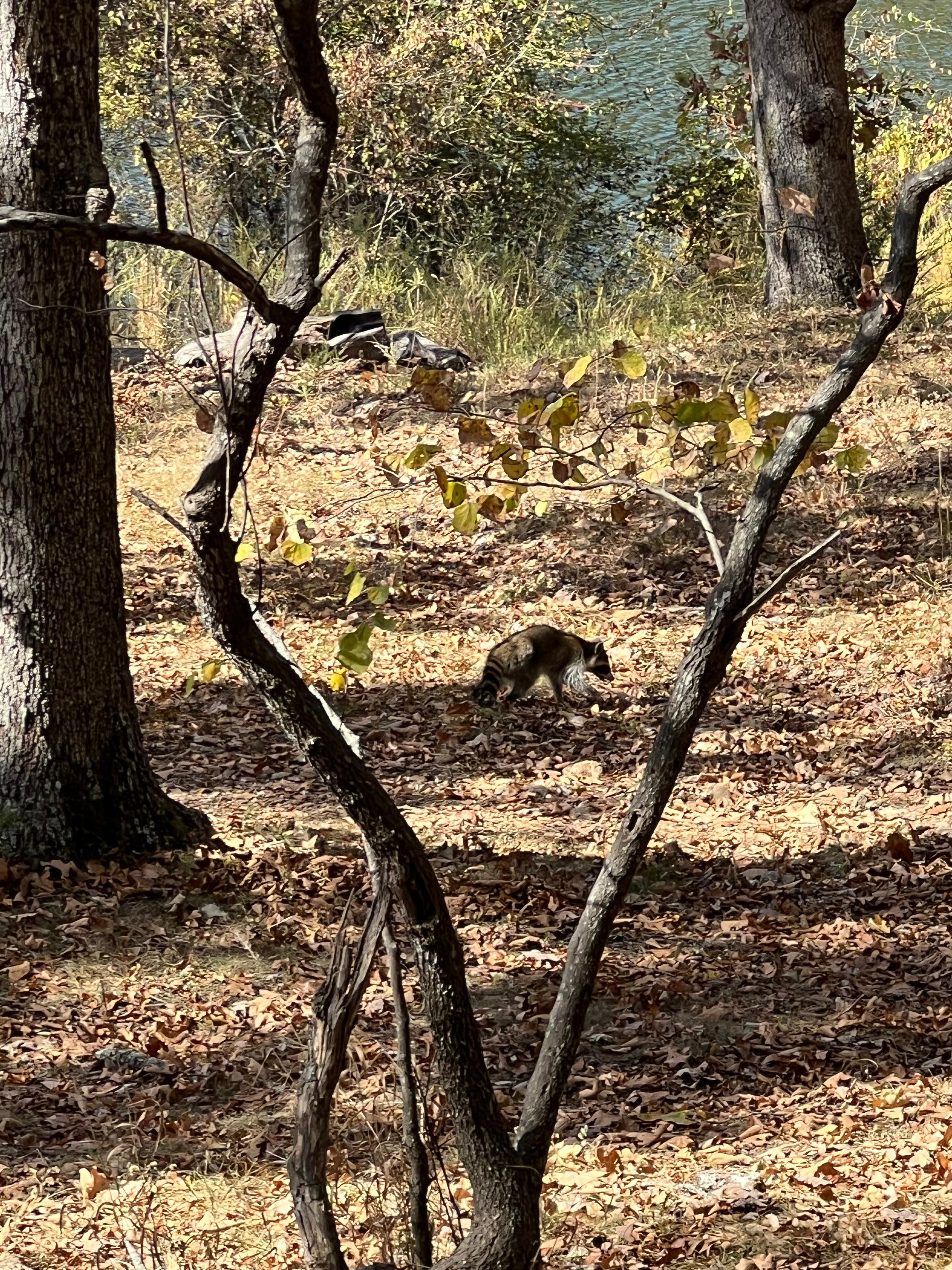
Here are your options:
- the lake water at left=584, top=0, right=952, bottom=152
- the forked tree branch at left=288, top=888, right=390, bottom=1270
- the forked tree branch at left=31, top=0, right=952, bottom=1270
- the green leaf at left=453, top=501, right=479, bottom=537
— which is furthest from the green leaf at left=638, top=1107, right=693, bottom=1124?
the lake water at left=584, top=0, right=952, bottom=152

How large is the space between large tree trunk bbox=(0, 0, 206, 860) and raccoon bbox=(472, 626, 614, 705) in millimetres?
2526

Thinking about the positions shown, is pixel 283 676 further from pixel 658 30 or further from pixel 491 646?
pixel 658 30

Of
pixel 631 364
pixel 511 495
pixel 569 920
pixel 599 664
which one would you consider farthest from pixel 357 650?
pixel 599 664

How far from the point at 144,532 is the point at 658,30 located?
403 inches

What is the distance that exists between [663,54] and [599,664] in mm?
13539

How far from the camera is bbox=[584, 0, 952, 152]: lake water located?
17625 mm

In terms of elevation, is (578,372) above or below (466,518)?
above

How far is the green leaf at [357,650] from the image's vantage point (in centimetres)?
278

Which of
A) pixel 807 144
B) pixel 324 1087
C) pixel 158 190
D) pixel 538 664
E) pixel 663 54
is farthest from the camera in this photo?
pixel 663 54

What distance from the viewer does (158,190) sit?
2479mm

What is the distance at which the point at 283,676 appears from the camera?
2926mm

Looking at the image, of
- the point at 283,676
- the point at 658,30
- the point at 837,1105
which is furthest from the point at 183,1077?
the point at 658,30

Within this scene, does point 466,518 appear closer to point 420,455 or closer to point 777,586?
point 420,455

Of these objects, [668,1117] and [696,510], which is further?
[668,1117]
